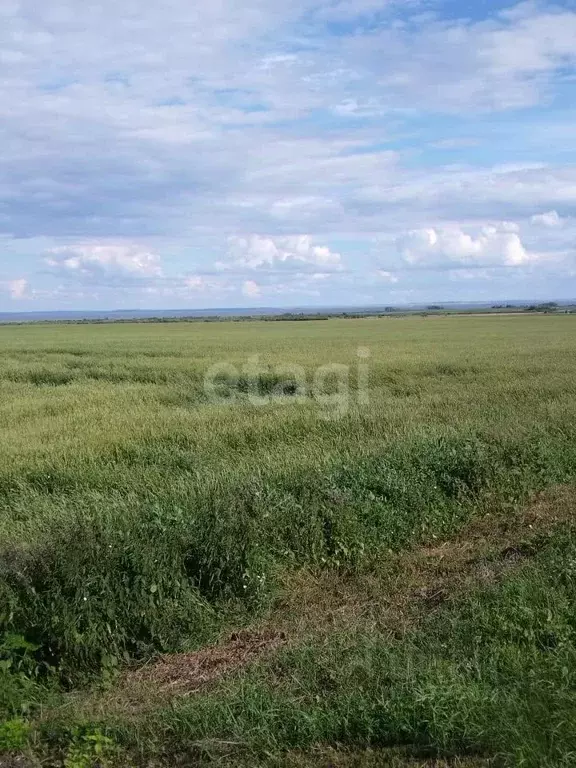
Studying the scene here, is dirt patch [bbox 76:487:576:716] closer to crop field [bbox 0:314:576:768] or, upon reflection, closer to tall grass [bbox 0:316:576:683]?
crop field [bbox 0:314:576:768]

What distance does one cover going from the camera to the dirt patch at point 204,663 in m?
5.18

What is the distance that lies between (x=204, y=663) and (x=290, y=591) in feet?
4.52

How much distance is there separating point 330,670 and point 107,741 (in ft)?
4.74

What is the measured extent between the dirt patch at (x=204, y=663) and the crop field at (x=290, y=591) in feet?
0.08

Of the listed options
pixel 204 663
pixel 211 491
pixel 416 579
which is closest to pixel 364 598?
pixel 416 579

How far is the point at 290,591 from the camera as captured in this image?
670 centimetres

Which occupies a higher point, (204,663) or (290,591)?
(290,591)

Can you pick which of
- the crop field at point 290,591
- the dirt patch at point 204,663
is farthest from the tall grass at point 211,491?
the dirt patch at point 204,663

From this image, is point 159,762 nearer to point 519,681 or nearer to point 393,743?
point 393,743

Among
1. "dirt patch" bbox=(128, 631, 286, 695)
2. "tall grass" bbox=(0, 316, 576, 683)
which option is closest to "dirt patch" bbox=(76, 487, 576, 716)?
"dirt patch" bbox=(128, 631, 286, 695)

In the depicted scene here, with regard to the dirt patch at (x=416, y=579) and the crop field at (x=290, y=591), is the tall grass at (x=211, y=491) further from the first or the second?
the dirt patch at (x=416, y=579)

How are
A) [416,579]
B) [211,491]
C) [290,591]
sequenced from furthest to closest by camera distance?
[211,491], [416,579], [290,591]

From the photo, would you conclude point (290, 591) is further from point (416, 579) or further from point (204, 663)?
point (204, 663)

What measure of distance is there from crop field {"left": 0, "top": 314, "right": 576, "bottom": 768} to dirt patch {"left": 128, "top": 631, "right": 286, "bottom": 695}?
0.02 metres
